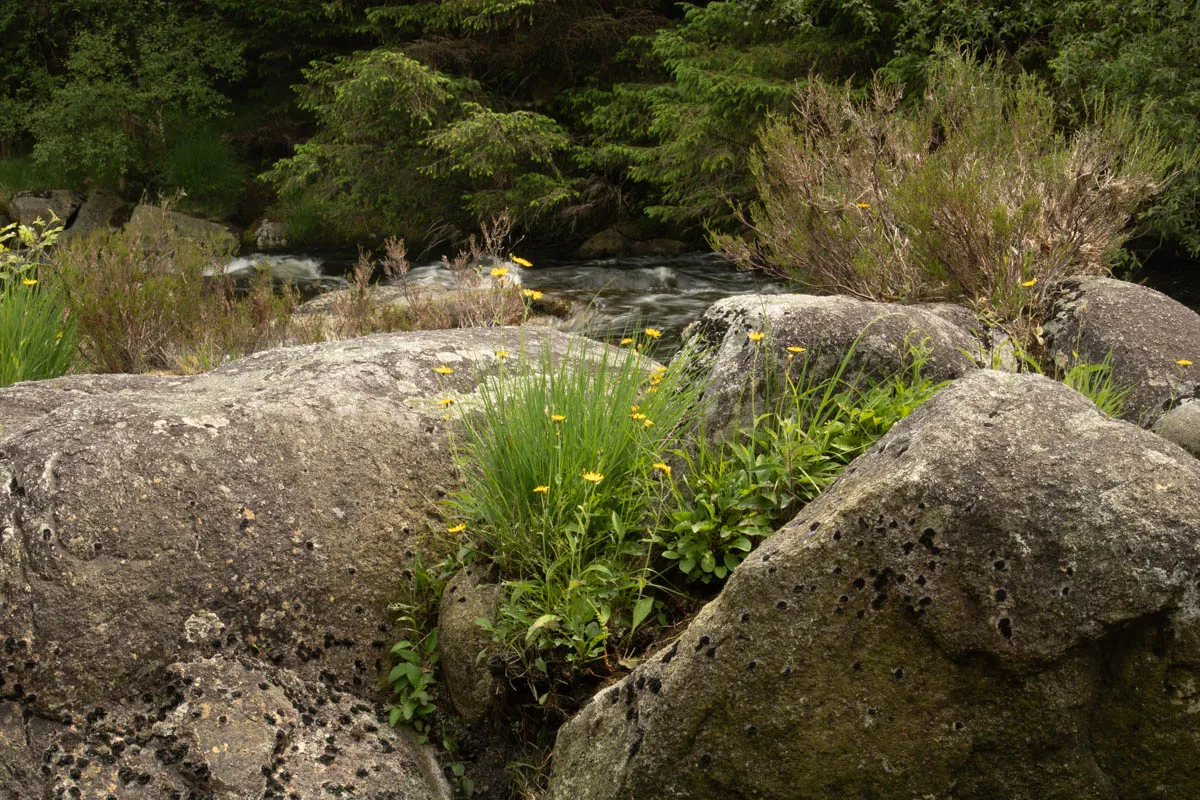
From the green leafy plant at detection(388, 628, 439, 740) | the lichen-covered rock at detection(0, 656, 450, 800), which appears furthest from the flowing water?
the lichen-covered rock at detection(0, 656, 450, 800)

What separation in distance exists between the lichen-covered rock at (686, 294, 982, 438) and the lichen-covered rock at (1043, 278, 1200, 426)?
3.71ft

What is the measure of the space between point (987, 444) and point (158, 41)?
74.1ft

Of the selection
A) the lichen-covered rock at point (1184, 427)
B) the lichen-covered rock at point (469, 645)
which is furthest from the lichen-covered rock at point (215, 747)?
the lichen-covered rock at point (1184, 427)

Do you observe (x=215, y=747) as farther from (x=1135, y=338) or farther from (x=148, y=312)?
(x=148, y=312)

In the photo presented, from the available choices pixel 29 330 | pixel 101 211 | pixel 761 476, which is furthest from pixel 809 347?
pixel 101 211

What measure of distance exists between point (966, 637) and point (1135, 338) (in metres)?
2.91

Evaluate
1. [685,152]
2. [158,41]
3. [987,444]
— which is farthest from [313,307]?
[158,41]

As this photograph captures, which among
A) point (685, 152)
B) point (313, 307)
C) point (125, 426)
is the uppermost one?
point (125, 426)

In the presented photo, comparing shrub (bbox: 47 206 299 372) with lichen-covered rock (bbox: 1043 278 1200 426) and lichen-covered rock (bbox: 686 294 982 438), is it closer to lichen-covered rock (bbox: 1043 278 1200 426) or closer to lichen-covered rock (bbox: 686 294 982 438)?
lichen-covered rock (bbox: 686 294 982 438)

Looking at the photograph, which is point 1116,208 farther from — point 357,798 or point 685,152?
point 685,152

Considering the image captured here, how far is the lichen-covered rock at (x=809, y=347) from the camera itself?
10.7 feet

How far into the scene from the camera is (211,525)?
298 centimetres

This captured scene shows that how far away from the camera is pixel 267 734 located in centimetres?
271

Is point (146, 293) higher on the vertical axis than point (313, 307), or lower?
higher
